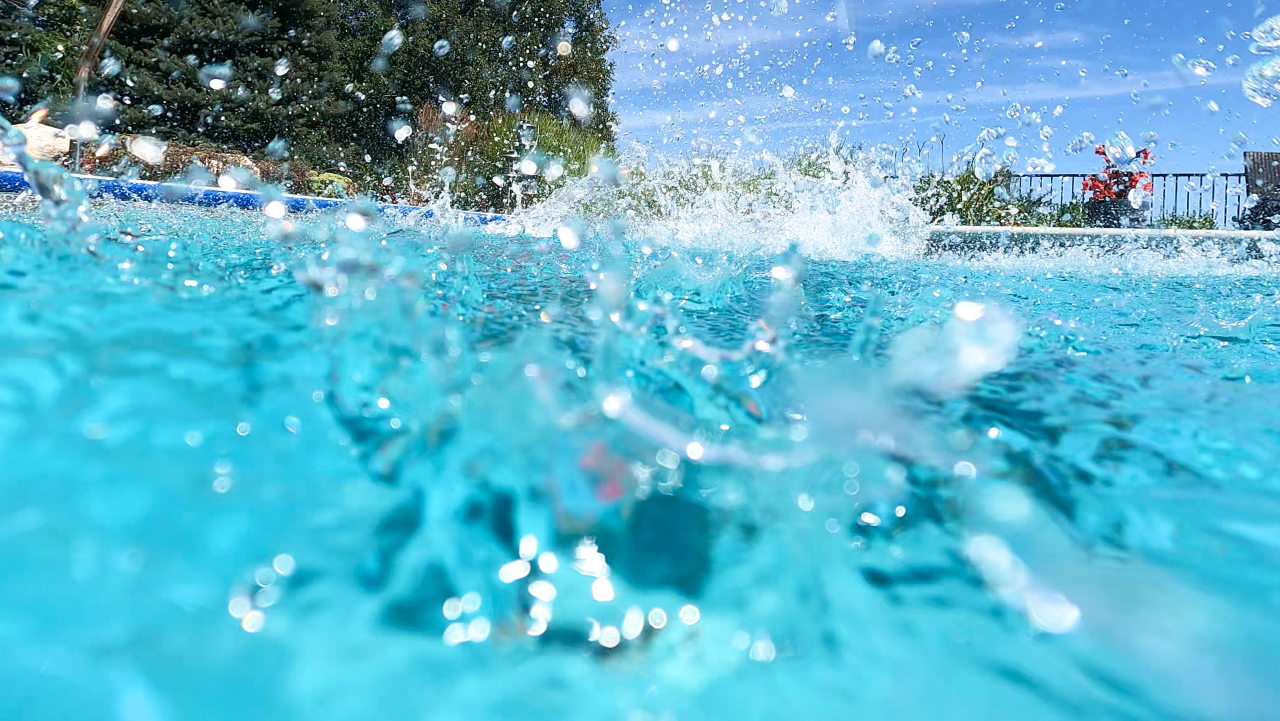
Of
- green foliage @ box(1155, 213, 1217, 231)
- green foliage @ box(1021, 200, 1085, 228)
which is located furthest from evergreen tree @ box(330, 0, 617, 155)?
green foliage @ box(1155, 213, 1217, 231)

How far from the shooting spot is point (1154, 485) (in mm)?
1667

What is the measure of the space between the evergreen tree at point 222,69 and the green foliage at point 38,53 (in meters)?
0.74

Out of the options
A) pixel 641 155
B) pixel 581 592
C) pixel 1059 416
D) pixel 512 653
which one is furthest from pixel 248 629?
pixel 641 155

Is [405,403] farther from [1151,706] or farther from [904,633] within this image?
[1151,706]

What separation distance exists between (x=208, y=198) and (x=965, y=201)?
1010 centimetres

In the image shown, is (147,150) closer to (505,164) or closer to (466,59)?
(505,164)

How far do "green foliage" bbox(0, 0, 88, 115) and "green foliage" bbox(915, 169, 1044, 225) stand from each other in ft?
45.6

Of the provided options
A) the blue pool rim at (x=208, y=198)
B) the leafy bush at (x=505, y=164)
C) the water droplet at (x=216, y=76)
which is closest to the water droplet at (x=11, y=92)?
the water droplet at (x=216, y=76)

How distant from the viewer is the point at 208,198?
9195 millimetres

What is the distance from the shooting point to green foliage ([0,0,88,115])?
44.7ft

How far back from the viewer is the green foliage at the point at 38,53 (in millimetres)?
13609

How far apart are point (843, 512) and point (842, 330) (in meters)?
2.02

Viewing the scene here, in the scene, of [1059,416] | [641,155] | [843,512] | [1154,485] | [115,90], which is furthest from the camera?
[115,90]

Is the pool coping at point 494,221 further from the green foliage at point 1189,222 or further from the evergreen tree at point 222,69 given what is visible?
the evergreen tree at point 222,69
